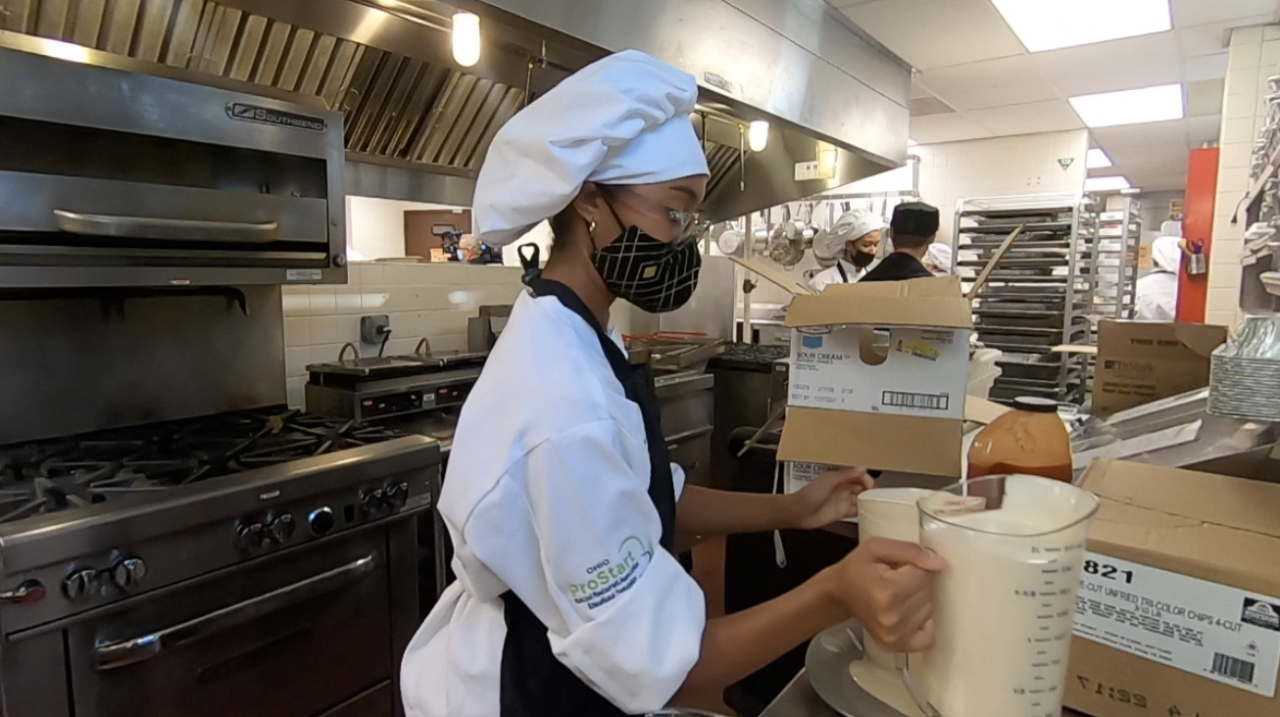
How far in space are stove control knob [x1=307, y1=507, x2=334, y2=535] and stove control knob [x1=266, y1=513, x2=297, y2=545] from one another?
0.04m

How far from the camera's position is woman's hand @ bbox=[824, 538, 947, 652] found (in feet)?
1.91

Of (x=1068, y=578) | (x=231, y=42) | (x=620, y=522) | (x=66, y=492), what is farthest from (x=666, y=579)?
(x=231, y=42)

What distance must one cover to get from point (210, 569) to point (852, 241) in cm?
389

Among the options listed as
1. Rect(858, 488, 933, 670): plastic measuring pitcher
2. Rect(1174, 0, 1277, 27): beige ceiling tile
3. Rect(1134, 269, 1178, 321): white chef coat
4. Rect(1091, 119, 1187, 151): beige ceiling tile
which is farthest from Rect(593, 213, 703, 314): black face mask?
Rect(1091, 119, 1187, 151): beige ceiling tile

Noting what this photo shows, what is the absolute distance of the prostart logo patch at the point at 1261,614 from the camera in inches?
24.5

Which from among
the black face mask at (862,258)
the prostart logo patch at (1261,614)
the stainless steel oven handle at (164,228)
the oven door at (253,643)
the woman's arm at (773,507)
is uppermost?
the black face mask at (862,258)

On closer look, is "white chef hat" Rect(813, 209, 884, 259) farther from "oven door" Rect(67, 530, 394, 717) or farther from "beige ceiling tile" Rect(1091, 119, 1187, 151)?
"oven door" Rect(67, 530, 394, 717)

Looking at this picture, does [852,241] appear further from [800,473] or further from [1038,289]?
[800,473]

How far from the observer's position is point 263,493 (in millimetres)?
1556

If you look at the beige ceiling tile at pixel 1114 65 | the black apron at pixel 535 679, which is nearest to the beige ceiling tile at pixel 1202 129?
the beige ceiling tile at pixel 1114 65

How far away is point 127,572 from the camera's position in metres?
1.37

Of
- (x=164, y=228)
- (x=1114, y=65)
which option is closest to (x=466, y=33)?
(x=164, y=228)

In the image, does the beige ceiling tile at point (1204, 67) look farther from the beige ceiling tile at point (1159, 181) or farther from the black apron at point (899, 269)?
the beige ceiling tile at point (1159, 181)

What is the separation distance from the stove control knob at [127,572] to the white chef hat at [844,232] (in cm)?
399
